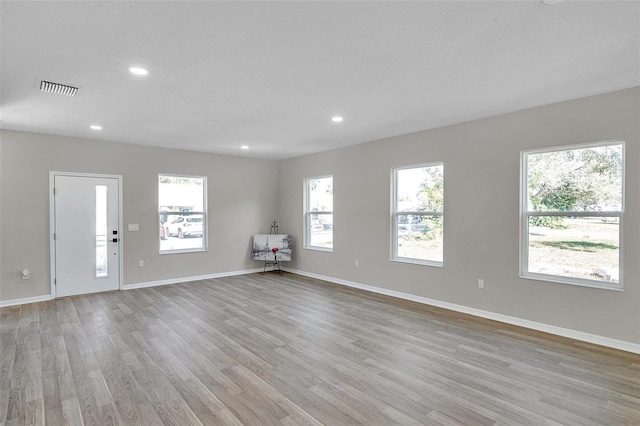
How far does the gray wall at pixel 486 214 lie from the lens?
3.40 m

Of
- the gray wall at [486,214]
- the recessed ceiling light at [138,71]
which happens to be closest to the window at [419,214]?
the gray wall at [486,214]

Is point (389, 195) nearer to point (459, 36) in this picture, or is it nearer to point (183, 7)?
point (459, 36)

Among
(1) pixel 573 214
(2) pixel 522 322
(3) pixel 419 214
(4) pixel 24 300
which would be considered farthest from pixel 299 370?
(4) pixel 24 300

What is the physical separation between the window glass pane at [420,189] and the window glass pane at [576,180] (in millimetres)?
1234

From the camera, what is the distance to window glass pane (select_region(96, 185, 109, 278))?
5.77m

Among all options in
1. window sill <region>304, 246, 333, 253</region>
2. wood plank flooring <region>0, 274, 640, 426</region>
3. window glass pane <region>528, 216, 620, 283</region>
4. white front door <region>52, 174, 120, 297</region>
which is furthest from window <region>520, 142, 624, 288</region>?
white front door <region>52, 174, 120, 297</region>

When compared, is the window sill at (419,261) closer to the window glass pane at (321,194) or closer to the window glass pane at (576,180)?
the window glass pane at (576,180)

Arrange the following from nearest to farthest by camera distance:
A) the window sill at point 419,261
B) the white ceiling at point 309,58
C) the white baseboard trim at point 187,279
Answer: the white ceiling at point 309,58, the window sill at point 419,261, the white baseboard trim at point 187,279

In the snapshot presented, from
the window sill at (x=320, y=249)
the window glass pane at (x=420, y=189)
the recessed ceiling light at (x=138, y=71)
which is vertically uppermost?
the recessed ceiling light at (x=138, y=71)

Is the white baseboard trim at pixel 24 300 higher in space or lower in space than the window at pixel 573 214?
lower

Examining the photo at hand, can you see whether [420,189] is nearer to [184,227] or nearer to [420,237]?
[420,237]

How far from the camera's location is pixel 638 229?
10.8ft

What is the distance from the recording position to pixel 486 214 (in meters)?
4.41

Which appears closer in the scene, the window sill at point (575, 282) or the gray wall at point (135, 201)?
the window sill at point (575, 282)
